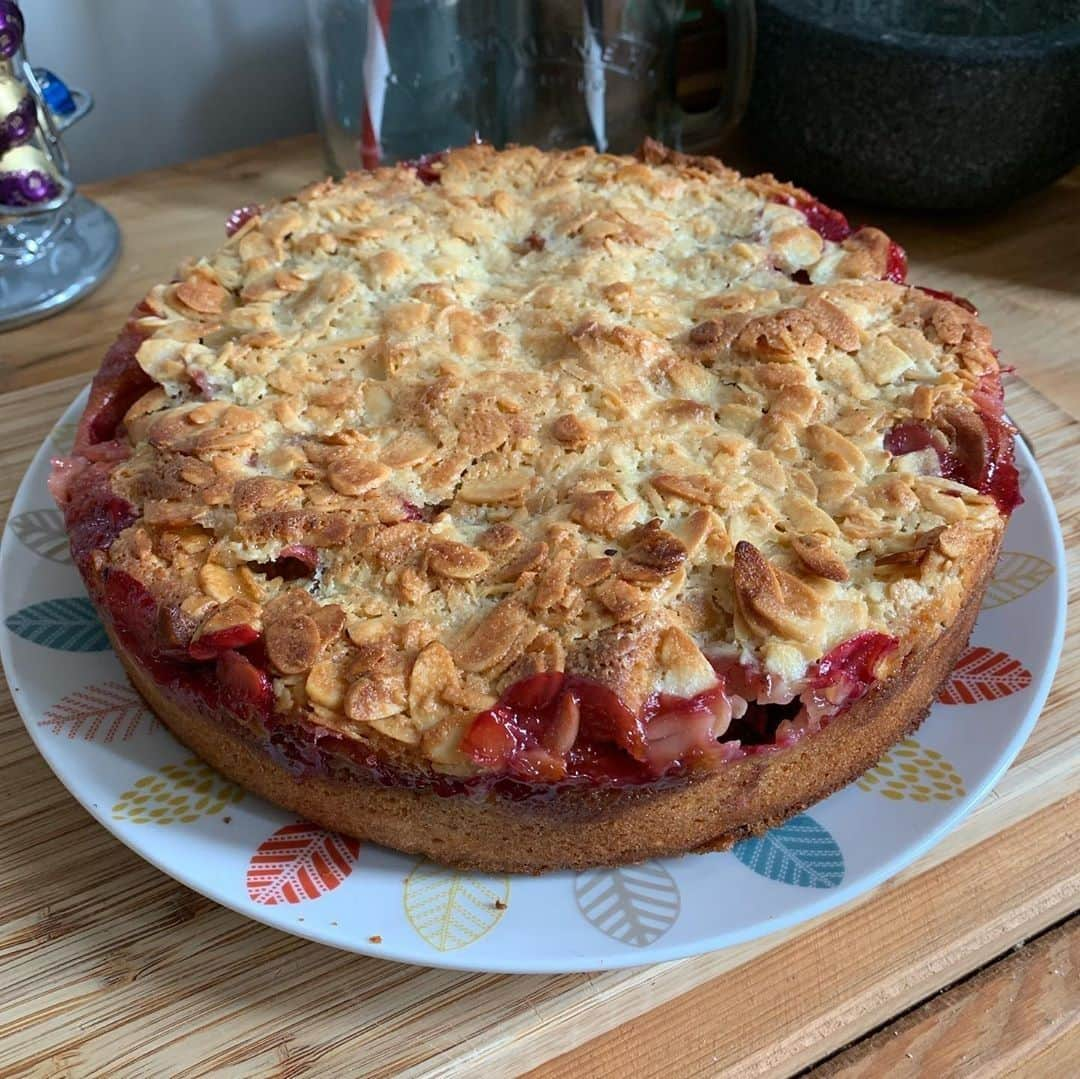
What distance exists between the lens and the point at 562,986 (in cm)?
103

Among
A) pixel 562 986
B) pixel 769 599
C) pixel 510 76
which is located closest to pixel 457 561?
pixel 769 599

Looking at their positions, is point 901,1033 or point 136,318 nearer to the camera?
point 901,1033

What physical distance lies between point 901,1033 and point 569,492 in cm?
58

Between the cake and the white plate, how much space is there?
31mm

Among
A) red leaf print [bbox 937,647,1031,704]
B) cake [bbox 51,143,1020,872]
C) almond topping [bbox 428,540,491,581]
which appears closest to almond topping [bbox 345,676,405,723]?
cake [bbox 51,143,1020,872]

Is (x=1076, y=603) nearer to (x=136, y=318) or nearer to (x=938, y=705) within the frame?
(x=938, y=705)

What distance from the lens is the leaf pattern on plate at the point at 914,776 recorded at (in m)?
1.07

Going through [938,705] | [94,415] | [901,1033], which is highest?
[94,415]

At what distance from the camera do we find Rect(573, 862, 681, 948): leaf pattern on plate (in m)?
0.96

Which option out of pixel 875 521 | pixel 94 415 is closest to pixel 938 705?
pixel 875 521

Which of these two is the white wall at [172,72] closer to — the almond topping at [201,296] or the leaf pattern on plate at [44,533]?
the almond topping at [201,296]

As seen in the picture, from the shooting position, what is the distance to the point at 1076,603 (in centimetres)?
140

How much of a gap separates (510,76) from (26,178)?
841 millimetres

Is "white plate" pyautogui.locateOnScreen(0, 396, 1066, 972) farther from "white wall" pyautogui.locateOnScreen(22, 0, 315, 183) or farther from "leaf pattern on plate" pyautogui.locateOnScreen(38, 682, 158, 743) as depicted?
"white wall" pyautogui.locateOnScreen(22, 0, 315, 183)
